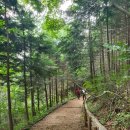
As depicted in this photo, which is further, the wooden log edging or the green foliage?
the green foliage

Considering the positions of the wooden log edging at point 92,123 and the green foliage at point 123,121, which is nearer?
the wooden log edging at point 92,123

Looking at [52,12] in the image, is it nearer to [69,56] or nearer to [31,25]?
[31,25]

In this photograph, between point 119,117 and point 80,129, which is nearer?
point 119,117

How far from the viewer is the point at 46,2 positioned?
28.1ft

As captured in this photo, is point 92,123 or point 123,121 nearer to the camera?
point 123,121

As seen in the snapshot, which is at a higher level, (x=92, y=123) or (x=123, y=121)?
(x=123, y=121)

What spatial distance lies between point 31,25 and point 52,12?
45.1 feet

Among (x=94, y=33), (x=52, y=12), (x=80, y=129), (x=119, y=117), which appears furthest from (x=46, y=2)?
(x=94, y=33)

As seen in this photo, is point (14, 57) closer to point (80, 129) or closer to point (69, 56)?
point (80, 129)

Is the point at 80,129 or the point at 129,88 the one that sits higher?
the point at 129,88

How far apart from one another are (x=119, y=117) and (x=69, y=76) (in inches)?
1050

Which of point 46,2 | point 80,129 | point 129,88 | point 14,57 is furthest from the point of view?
point 14,57

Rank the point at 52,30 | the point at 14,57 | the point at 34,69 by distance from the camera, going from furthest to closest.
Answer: the point at 34,69 → the point at 14,57 → the point at 52,30

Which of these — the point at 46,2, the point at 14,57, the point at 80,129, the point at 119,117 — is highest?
the point at 46,2
